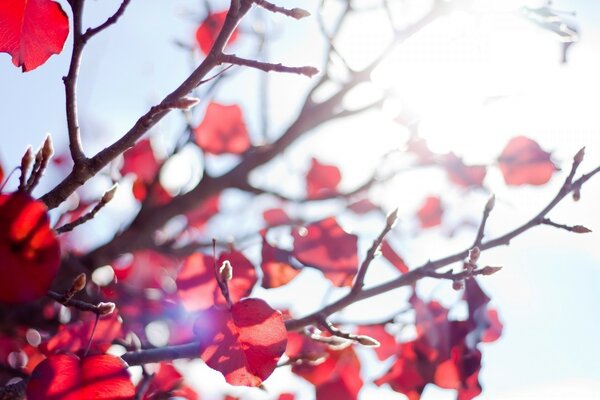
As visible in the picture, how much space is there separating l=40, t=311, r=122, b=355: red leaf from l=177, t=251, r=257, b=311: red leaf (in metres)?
0.19

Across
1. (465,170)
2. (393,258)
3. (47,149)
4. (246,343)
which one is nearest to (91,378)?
(246,343)

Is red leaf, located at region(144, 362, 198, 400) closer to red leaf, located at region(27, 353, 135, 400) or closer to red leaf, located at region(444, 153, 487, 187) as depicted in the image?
red leaf, located at region(27, 353, 135, 400)

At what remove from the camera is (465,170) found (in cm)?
264

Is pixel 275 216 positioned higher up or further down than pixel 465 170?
further down

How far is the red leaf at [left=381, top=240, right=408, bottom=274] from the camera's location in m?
1.55

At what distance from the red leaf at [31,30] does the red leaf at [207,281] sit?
66 cm

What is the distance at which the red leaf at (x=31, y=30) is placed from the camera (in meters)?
0.92

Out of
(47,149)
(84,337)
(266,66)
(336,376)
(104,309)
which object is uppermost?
(266,66)

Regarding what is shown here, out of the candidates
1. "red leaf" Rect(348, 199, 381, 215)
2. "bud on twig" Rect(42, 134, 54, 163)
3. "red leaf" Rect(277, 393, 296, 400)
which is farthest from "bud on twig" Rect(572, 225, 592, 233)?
"red leaf" Rect(348, 199, 381, 215)

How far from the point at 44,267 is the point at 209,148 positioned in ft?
7.59

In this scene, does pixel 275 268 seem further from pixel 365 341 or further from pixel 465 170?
pixel 465 170

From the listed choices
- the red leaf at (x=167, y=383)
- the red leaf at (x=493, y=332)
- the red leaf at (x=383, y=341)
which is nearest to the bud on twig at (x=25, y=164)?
the red leaf at (x=167, y=383)

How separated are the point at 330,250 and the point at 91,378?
2.42ft

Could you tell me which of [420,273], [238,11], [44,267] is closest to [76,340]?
[44,267]
